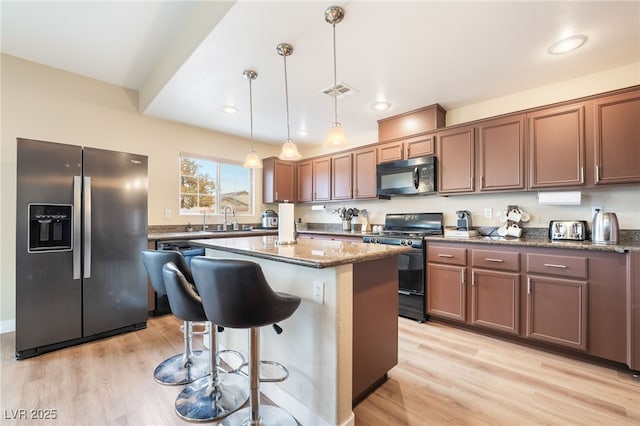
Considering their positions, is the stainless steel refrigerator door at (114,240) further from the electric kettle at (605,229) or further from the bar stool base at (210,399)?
the electric kettle at (605,229)

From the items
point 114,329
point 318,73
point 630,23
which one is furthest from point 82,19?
point 630,23

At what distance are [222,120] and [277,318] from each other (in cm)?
334

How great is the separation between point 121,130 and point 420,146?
12.4 feet

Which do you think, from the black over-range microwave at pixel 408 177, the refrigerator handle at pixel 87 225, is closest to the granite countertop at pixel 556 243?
the black over-range microwave at pixel 408 177

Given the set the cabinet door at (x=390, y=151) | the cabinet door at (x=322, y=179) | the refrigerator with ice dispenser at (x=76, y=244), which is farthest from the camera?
the cabinet door at (x=322, y=179)

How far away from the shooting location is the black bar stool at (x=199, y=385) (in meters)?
1.55

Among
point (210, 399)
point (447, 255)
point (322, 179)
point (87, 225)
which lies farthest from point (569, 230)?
point (87, 225)

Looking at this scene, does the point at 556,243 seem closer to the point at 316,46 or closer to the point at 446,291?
the point at 446,291

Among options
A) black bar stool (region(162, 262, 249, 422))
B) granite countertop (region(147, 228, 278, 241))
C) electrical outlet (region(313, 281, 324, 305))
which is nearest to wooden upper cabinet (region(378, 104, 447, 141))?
granite countertop (region(147, 228, 278, 241))

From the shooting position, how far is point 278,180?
4.91 m

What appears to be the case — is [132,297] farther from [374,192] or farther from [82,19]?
[374,192]

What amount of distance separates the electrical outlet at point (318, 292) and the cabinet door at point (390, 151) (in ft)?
8.61

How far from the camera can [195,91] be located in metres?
2.93

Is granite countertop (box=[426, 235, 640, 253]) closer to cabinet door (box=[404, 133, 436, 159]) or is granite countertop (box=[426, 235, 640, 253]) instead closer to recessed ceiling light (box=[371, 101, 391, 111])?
cabinet door (box=[404, 133, 436, 159])
